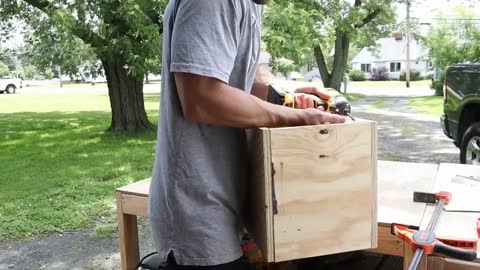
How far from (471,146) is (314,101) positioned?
4.23 m

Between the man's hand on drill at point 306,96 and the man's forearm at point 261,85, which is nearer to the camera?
the man's hand on drill at point 306,96

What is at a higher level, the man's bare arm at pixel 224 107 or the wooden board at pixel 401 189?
the man's bare arm at pixel 224 107

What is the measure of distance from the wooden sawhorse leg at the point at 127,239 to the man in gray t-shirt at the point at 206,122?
0.99 m

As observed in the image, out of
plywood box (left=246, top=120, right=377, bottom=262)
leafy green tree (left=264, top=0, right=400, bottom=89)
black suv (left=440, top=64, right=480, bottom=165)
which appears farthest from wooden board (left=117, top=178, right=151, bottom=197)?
leafy green tree (left=264, top=0, right=400, bottom=89)

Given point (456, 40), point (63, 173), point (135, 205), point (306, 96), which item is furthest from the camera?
point (456, 40)

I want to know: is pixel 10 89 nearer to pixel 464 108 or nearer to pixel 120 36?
pixel 120 36

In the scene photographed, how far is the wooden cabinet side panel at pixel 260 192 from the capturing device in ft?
4.26

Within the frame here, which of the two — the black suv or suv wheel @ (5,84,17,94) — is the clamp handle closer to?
the black suv

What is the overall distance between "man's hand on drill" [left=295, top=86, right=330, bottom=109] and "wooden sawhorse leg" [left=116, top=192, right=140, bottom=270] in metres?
1.12

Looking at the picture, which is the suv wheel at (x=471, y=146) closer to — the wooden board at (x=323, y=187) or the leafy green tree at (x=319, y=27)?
the leafy green tree at (x=319, y=27)

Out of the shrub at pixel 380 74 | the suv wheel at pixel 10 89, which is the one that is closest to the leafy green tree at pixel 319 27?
the suv wheel at pixel 10 89

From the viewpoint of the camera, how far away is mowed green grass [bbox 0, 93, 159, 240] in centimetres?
459

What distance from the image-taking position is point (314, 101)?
1.52m

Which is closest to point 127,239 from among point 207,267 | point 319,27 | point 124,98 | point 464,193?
point 207,267
